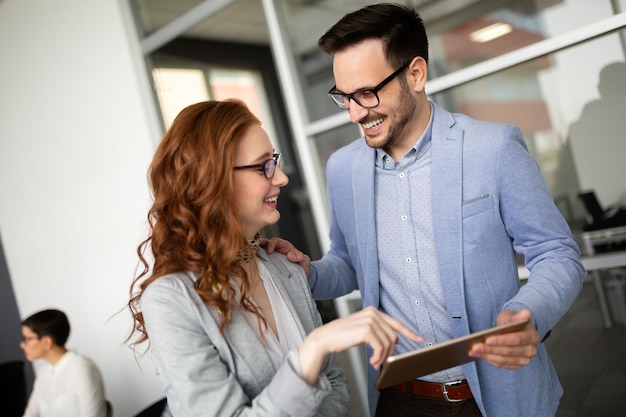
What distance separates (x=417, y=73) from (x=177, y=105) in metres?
2.84

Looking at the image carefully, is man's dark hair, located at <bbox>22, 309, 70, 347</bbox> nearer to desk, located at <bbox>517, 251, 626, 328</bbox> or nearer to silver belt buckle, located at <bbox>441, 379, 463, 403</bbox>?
silver belt buckle, located at <bbox>441, 379, 463, 403</bbox>

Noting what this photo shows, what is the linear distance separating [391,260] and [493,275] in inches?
13.0

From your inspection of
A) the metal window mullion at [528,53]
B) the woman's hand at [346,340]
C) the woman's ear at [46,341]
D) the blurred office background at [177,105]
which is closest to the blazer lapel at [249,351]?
the woman's hand at [346,340]

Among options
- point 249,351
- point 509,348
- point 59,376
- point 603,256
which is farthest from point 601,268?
point 59,376

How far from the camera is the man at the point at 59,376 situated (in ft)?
10.5

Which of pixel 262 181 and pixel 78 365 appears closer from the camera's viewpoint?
pixel 262 181

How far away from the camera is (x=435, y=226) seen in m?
1.62

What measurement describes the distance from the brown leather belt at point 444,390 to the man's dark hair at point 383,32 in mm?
1005

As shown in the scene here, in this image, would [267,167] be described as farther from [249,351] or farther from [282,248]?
[249,351]

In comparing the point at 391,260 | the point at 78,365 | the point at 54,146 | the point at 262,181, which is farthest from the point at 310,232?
the point at 262,181

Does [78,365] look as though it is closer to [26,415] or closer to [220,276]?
[26,415]

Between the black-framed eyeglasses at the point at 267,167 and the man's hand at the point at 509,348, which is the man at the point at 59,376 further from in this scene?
the man's hand at the point at 509,348

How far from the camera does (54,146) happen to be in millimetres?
4895

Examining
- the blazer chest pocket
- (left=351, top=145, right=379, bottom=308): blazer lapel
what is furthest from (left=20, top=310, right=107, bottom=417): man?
the blazer chest pocket
